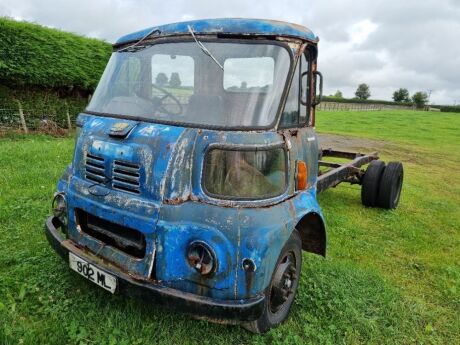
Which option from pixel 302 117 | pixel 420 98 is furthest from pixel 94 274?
pixel 420 98

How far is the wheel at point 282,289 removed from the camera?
279 cm

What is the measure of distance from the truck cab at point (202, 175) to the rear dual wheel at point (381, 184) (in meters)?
3.28

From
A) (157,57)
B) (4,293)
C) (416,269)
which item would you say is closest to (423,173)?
(416,269)

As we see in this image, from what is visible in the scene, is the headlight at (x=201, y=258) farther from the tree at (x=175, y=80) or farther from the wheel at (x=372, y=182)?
the wheel at (x=372, y=182)

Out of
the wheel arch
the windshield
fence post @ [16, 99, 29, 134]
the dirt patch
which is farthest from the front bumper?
the dirt patch

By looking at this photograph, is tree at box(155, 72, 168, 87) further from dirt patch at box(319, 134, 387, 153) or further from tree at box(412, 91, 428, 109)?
tree at box(412, 91, 428, 109)

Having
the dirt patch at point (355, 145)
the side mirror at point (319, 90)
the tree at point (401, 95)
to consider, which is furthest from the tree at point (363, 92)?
the side mirror at point (319, 90)

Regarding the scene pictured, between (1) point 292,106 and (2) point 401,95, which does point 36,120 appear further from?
(2) point 401,95

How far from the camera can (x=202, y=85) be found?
116 inches

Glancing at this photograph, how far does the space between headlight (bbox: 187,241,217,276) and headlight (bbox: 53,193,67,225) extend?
50.6 inches

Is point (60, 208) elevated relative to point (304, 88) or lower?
lower

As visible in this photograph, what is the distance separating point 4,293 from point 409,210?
5.93 meters

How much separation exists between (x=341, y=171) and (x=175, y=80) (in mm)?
3124

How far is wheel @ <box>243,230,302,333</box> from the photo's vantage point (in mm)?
2795
